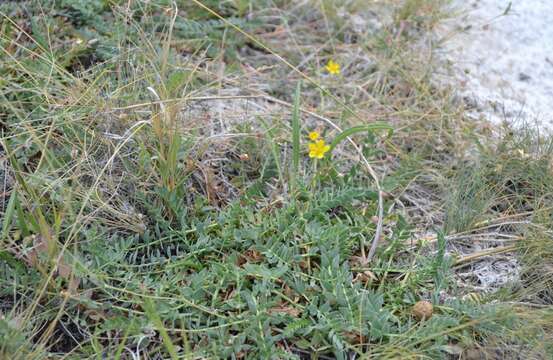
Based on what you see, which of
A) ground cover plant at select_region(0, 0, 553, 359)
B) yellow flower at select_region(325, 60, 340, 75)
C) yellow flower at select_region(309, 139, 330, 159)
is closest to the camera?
ground cover plant at select_region(0, 0, 553, 359)

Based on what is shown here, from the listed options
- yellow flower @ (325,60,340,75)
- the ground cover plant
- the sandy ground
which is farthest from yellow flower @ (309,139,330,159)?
the sandy ground

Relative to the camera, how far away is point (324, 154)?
2139 mm

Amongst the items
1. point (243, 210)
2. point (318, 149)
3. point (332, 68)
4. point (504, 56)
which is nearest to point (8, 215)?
point (243, 210)

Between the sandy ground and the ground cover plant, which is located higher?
the sandy ground

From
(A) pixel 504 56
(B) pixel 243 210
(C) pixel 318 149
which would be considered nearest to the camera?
(B) pixel 243 210

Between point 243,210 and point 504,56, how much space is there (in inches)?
63.7

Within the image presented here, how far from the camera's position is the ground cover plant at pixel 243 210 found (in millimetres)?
1667

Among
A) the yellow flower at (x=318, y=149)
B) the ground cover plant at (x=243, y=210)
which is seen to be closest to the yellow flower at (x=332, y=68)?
the ground cover plant at (x=243, y=210)

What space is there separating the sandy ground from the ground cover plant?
0.54 ft

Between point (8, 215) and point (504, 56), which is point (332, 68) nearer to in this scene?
point (504, 56)

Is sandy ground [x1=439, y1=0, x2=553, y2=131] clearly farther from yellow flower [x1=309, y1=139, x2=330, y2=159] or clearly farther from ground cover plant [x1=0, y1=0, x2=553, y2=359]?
yellow flower [x1=309, y1=139, x2=330, y2=159]

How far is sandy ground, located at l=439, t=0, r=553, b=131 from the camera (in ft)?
8.66

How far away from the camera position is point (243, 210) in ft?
6.42

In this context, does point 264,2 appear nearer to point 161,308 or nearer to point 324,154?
point 324,154
